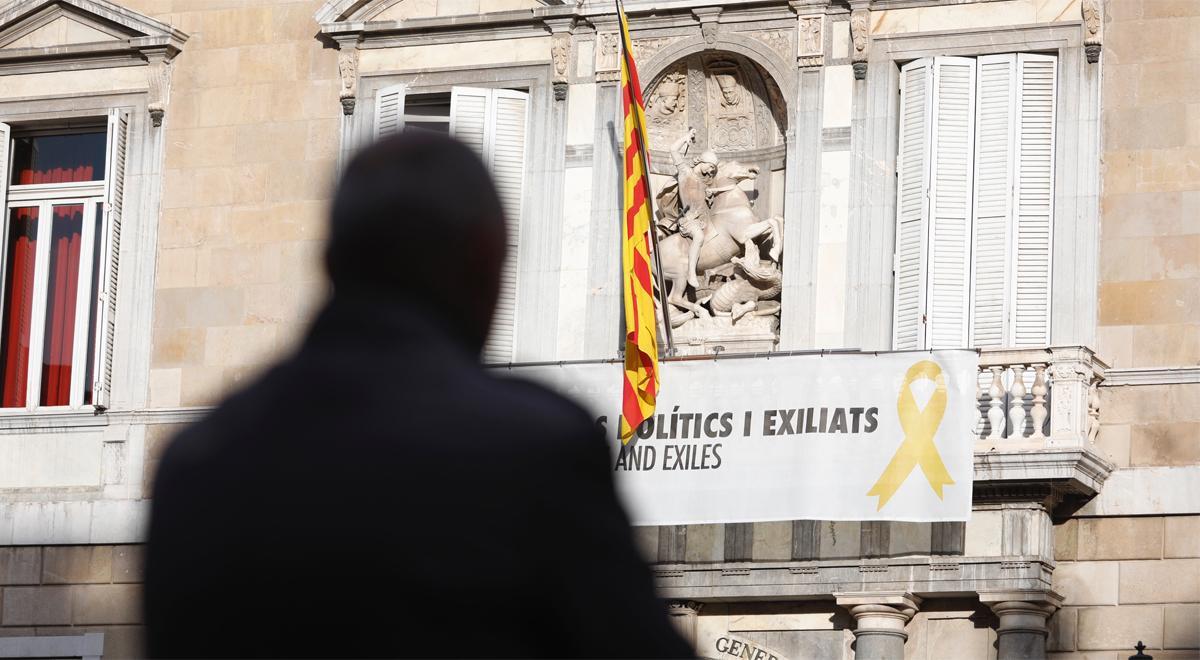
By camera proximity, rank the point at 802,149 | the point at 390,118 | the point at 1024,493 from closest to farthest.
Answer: the point at 1024,493, the point at 802,149, the point at 390,118

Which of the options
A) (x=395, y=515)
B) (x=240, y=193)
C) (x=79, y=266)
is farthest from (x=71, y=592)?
(x=395, y=515)

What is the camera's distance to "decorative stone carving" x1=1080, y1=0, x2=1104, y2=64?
1752 centimetres

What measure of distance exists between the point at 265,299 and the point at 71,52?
2.89 m

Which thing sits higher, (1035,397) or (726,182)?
(726,182)

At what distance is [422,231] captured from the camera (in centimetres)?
272

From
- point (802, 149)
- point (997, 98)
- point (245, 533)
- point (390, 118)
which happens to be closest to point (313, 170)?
point (390, 118)

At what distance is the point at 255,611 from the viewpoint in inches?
101

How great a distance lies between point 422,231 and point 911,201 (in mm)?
15484

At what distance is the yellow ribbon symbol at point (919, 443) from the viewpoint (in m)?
16.6

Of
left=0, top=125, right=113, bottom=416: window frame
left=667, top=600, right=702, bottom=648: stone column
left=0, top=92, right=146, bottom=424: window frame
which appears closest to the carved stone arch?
left=667, top=600, right=702, bottom=648: stone column

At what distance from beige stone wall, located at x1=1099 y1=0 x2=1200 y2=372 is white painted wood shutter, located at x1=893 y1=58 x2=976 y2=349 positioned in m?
1.03

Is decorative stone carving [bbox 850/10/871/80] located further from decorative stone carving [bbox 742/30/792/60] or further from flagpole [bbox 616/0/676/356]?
flagpole [bbox 616/0/676/356]

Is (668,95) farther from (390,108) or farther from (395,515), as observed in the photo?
(395,515)

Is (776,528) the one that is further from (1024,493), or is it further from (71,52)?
(71,52)
